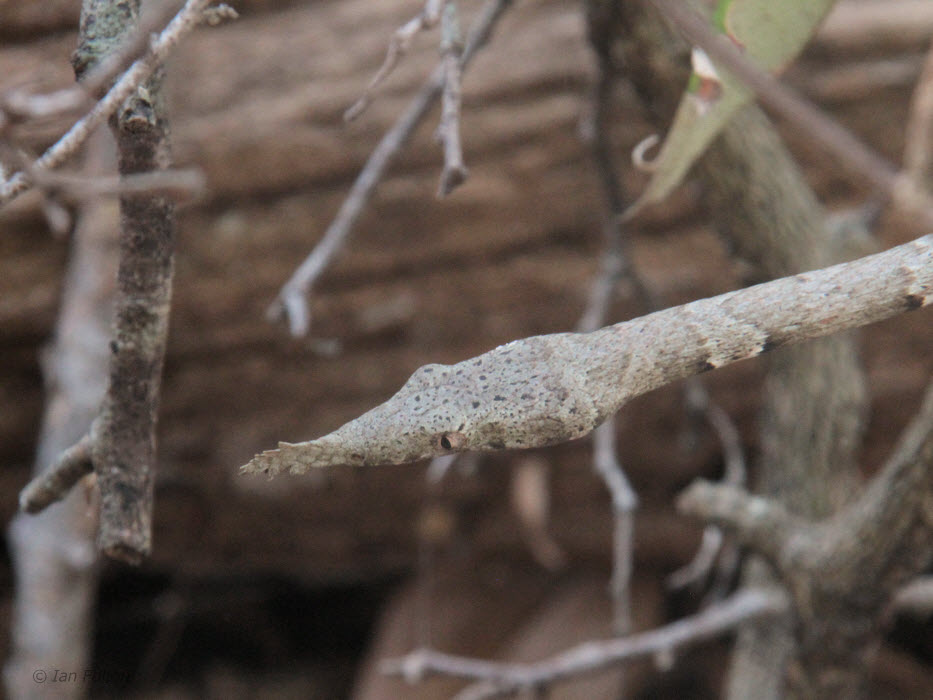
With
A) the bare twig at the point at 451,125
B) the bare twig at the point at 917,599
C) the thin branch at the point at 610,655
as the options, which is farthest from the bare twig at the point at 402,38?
the bare twig at the point at 917,599

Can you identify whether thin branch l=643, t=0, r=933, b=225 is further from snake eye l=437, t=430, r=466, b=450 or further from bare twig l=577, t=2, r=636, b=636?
bare twig l=577, t=2, r=636, b=636

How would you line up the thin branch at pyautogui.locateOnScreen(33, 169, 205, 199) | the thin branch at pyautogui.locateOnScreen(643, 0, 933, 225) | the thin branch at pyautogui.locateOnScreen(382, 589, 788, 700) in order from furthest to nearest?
the thin branch at pyautogui.locateOnScreen(382, 589, 788, 700), the thin branch at pyautogui.locateOnScreen(33, 169, 205, 199), the thin branch at pyautogui.locateOnScreen(643, 0, 933, 225)

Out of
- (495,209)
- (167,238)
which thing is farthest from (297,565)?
(167,238)

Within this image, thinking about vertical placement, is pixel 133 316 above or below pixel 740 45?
below

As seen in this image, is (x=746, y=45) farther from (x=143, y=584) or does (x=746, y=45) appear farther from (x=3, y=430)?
(x=143, y=584)

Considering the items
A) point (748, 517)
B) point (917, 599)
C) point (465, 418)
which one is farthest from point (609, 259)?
point (465, 418)

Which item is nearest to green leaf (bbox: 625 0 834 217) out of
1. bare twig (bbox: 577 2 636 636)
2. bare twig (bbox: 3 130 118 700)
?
bare twig (bbox: 577 2 636 636)

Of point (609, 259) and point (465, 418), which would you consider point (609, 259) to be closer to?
point (609, 259)
